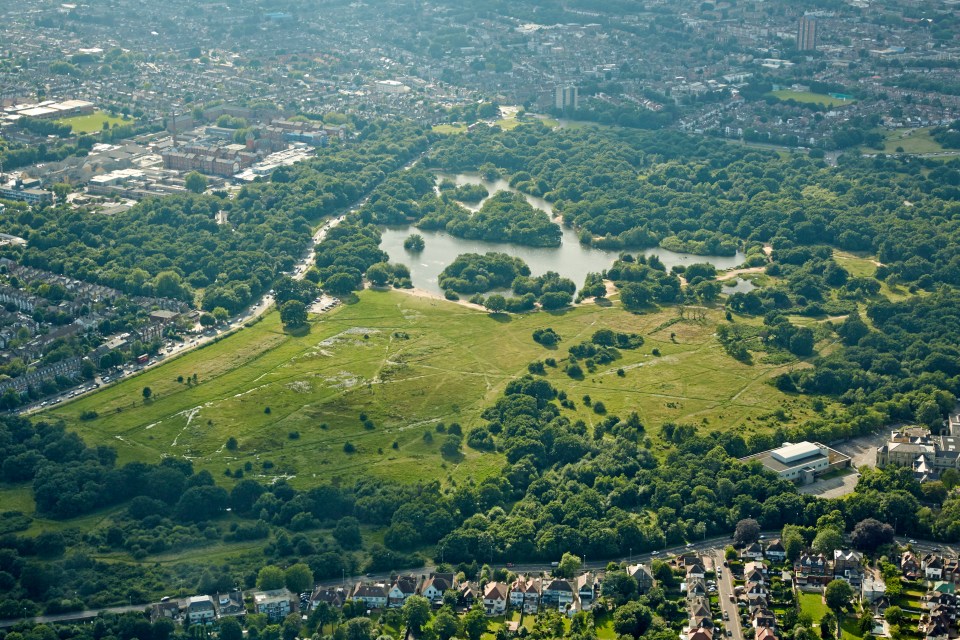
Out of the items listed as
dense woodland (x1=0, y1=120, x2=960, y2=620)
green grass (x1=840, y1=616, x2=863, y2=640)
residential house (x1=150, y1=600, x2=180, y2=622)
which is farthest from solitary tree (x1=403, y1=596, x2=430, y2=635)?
green grass (x1=840, y1=616, x2=863, y2=640)

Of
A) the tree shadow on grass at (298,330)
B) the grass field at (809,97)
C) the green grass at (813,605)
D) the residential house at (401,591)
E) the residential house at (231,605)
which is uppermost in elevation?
the residential house at (231,605)

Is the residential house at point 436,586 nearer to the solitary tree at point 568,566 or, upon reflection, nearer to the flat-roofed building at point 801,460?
the solitary tree at point 568,566

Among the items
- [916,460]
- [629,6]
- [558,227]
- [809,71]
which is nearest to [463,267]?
[558,227]

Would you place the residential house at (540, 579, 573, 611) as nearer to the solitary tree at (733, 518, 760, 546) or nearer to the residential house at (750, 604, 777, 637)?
the residential house at (750, 604, 777, 637)

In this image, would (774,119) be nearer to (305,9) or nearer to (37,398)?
(305,9)

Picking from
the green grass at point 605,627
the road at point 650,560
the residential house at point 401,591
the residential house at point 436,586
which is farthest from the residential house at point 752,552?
the residential house at point 401,591
